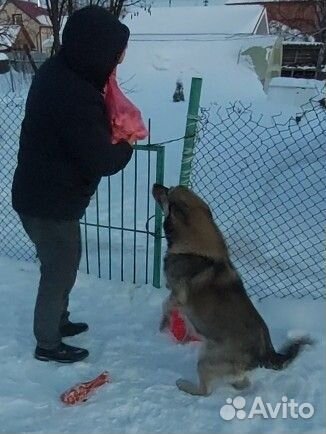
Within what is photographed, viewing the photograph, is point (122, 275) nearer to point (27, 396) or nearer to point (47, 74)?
point (27, 396)

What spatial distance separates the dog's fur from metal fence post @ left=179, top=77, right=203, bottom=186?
60cm

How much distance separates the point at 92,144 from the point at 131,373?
1.28 m

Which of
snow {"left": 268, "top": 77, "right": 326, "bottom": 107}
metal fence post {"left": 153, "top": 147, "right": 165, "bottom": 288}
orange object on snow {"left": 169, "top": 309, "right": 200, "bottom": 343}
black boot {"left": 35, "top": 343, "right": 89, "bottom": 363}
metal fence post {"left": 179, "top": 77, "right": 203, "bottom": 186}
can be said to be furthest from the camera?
snow {"left": 268, "top": 77, "right": 326, "bottom": 107}

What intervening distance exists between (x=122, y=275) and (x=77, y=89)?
184 centimetres

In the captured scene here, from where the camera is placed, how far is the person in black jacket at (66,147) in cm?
192

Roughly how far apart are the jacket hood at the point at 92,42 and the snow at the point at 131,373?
5.01ft

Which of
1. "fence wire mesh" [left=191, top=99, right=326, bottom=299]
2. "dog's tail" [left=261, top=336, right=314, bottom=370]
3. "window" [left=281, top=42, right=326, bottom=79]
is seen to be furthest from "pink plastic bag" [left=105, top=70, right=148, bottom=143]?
"window" [left=281, top=42, right=326, bottom=79]

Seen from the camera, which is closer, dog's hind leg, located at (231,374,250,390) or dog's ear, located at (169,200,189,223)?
dog's hind leg, located at (231,374,250,390)

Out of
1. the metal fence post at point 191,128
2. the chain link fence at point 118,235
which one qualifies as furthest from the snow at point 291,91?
the metal fence post at point 191,128

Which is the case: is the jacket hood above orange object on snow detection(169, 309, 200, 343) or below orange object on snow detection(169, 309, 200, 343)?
above

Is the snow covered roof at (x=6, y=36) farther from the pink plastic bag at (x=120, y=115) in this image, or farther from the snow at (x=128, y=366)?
the pink plastic bag at (x=120, y=115)

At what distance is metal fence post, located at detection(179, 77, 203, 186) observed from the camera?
2896 millimetres

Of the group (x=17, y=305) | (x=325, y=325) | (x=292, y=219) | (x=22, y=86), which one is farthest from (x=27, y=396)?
(x=22, y=86)

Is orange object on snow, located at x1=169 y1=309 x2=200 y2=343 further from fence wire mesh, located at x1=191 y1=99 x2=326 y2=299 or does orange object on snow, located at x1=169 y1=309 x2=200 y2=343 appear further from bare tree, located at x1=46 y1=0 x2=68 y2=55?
bare tree, located at x1=46 y1=0 x2=68 y2=55
